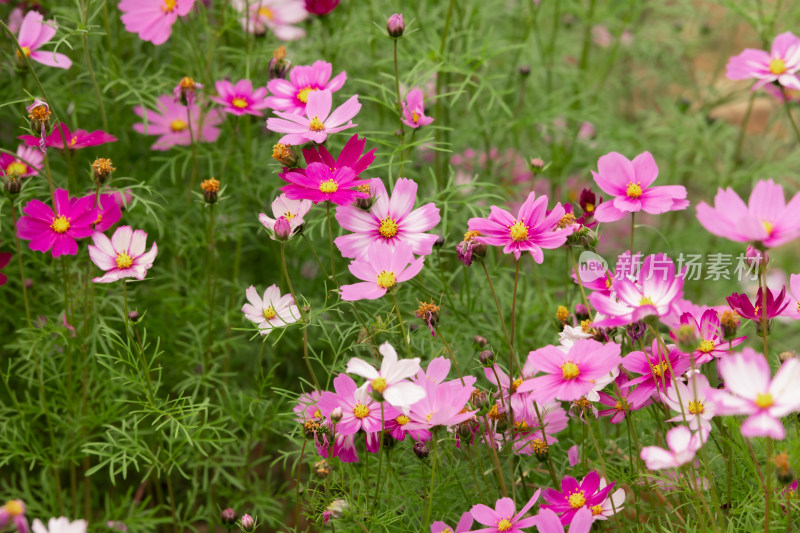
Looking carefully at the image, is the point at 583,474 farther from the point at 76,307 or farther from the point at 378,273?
the point at 76,307

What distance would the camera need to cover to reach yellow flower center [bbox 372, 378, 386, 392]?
789mm

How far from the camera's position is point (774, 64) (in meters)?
1.16

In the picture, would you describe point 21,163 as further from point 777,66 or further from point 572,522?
point 777,66

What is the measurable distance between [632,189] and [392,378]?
0.37 meters

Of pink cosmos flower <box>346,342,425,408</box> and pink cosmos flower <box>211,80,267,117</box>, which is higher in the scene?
pink cosmos flower <box>211,80,267,117</box>

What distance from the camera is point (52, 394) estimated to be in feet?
4.46

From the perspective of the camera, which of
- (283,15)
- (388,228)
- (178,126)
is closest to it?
(388,228)

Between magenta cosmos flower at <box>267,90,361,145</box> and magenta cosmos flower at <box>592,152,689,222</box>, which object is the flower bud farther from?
magenta cosmos flower at <box>592,152,689,222</box>

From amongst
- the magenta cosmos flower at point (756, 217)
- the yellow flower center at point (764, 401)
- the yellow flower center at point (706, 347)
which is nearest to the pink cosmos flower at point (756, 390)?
the yellow flower center at point (764, 401)

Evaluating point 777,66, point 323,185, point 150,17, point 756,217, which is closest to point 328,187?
point 323,185

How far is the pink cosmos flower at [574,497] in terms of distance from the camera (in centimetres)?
91

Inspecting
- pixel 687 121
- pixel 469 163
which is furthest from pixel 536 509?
pixel 687 121

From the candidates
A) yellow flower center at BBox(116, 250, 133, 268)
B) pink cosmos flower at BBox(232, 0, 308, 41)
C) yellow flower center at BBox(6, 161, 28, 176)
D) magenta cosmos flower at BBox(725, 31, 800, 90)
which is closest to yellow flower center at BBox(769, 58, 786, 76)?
magenta cosmos flower at BBox(725, 31, 800, 90)

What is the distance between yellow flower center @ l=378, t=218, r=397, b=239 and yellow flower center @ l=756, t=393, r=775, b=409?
454 millimetres
